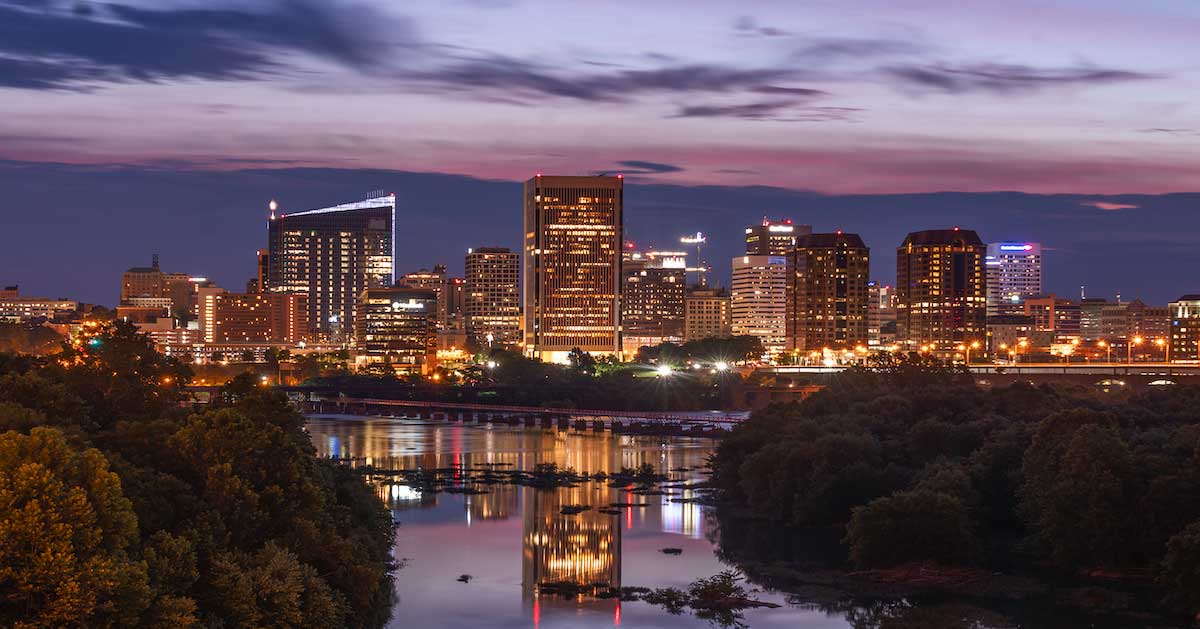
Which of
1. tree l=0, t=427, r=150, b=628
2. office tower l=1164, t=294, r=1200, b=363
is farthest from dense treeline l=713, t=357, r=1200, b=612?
office tower l=1164, t=294, r=1200, b=363

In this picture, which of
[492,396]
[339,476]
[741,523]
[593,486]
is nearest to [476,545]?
[339,476]

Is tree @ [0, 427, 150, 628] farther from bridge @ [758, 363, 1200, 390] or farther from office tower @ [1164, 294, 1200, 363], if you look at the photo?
office tower @ [1164, 294, 1200, 363]

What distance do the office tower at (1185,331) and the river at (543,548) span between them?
106m

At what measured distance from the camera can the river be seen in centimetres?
4559

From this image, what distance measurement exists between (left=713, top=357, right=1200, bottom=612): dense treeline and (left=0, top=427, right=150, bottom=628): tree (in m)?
30.8

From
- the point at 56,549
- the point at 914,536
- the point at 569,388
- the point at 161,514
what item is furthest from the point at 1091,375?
the point at 56,549

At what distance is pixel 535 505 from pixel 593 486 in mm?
7593

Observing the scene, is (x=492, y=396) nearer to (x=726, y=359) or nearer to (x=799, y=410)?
(x=726, y=359)

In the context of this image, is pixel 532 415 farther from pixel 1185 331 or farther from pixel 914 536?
pixel 1185 331

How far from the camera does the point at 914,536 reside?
52000 millimetres

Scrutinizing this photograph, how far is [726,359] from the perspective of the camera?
595 feet

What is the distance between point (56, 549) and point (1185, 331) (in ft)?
586

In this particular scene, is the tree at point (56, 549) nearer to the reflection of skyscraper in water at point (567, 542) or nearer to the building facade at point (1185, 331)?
the reflection of skyscraper in water at point (567, 542)

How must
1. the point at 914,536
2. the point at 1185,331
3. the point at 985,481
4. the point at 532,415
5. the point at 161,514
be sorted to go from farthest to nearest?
the point at 1185,331 → the point at 532,415 → the point at 985,481 → the point at 914,536 → the point at 161,514
